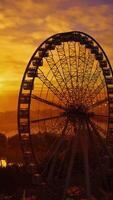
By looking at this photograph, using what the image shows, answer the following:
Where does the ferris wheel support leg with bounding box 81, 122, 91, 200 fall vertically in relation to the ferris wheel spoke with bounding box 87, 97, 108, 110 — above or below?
below

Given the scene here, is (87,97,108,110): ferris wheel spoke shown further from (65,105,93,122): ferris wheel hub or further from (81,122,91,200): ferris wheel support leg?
(81,122,91,200): ferris wheel support leg

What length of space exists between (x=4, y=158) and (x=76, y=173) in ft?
153

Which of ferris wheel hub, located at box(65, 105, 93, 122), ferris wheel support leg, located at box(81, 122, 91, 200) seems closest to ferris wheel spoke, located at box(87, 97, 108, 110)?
ferris wheel hub, located at box(65, 105, 93, 122)

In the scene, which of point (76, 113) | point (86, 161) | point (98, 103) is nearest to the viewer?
point (86, 161)

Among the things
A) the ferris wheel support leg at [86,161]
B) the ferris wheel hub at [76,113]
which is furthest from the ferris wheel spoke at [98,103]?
the ferris wheel support leg at [86,161]

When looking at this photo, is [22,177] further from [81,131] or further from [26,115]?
[81,131]

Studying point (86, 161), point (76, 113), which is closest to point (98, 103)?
point (76, 113)

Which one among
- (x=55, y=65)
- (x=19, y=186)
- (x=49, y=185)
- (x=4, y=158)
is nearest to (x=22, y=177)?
(x=19, y=186)

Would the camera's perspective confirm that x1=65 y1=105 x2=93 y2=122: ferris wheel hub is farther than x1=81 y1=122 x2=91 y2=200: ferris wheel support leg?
Yes

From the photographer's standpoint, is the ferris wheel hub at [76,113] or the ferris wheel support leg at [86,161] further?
the ferris wheel hub at [76,113]

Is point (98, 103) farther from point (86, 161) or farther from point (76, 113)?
point (86, 161)

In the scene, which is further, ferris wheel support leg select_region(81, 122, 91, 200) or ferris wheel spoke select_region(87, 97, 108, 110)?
ferris wheel spoke select_region(87, 97, 108, 110)

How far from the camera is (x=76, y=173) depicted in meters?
43.3

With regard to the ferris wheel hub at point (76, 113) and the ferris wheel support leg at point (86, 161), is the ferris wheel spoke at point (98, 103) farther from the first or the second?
the ferris wheel support leg at point (86, 161)
